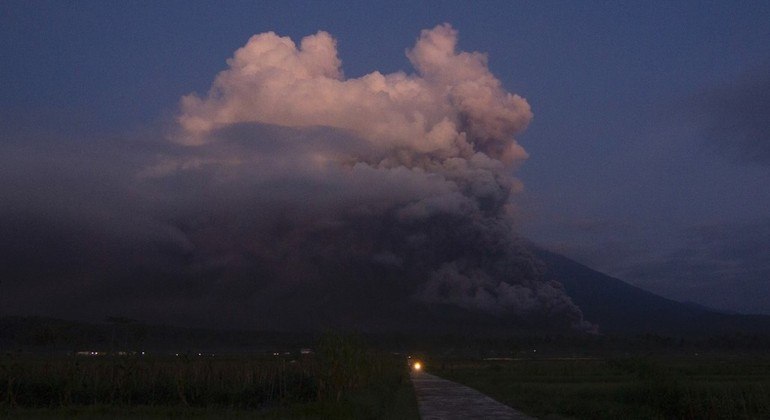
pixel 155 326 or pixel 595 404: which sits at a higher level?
pixel 155 326

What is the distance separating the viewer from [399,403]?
109 feet

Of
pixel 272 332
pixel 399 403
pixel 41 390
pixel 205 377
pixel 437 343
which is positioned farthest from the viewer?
pixel 272 332

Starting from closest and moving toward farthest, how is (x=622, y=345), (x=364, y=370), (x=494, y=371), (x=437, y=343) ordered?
(x=364, y=370)
(x=494, y=371)
(x=622, y=345)
(x=437, y=343)

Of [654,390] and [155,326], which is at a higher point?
[155,326]

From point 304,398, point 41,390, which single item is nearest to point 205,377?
point 304,398

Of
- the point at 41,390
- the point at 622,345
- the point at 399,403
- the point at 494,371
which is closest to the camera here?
the point at 399,403

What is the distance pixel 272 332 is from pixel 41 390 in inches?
6080

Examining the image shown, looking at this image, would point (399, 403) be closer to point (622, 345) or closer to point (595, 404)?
point (595, 404)

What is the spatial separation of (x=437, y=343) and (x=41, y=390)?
5437 inches

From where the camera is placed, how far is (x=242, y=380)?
39438 mm

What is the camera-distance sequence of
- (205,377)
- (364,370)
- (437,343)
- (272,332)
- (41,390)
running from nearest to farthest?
(41,390) < (205,377) < (364,370) < (437,343) < (272,332)

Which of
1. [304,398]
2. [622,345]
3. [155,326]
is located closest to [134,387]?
[304,398]

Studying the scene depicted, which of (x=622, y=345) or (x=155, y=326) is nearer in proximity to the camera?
(x=622, y=345)

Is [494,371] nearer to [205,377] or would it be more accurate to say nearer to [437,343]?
[205,377]
